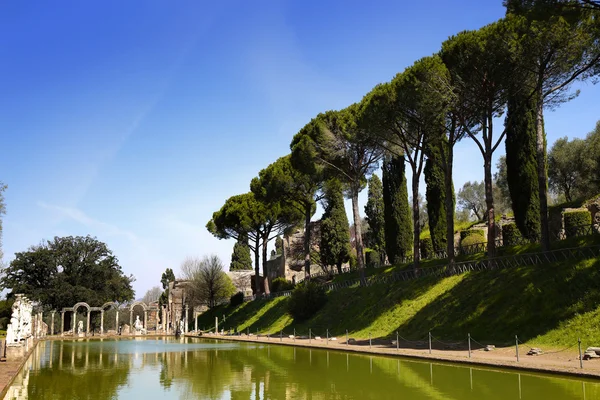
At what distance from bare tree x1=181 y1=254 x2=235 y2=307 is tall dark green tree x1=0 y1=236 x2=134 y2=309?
802cm

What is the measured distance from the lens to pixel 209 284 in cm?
6388

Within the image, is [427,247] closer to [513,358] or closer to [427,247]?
[427,247]

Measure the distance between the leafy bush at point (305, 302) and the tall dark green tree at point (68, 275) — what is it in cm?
3217

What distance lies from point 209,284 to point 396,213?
102 ft

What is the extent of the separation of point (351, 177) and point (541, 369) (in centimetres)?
2543

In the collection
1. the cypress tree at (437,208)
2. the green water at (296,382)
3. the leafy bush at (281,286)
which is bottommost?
the green water at (296,382)

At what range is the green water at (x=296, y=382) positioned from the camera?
11727 millimetres

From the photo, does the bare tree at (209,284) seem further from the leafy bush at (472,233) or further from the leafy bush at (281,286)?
the leafy bush at (472,233)

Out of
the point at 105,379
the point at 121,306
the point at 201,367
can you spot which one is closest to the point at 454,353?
the point at 201,367

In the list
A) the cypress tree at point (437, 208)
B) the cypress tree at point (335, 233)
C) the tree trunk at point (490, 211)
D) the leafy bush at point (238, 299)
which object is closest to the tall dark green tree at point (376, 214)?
the cypress tree at point (335, 233)

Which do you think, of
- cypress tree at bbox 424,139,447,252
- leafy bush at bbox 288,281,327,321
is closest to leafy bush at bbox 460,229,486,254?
cypress tree at bbox 424,139,447,252

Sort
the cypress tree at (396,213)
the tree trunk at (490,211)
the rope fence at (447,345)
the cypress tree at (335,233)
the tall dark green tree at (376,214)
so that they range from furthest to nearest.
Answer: the tall dark green tree at (376,214) < the cypress tree at (335,233) < the cypress tree at (396,213) < the tree trunk at (490,211) < the rope fence at (447,345)

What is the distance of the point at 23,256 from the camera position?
60.3 meters

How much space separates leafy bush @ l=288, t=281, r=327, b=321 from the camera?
38.1 m
